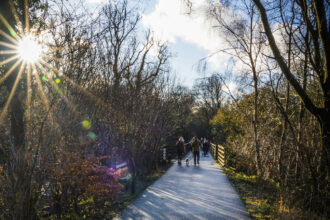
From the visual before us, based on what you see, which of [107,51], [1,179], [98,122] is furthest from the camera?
[107,51]

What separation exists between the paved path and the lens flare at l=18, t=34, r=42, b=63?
425cm

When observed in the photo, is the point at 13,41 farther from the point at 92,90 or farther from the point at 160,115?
the point at 160,115

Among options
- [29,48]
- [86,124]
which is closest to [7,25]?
[29,48]

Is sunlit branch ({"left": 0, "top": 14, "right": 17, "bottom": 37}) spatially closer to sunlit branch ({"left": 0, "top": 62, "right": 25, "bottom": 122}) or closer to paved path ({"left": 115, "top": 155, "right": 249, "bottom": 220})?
sunlit branch ({"left": 0, "top": 62, "right": 25, "bottom": 122})

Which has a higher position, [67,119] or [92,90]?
[92,90]

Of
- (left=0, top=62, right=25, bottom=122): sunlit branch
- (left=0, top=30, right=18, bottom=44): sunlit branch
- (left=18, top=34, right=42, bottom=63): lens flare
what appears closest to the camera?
(left=0, top=62, right=25, bottom=122): sunlit branch

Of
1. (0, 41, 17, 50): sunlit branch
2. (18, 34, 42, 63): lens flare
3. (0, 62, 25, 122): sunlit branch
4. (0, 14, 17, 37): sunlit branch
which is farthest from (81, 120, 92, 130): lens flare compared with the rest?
(0, 14, 17, 37): sunlit branch

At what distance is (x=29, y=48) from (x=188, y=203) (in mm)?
5630

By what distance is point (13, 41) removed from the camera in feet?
20.0

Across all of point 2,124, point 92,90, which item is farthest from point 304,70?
point 2,124

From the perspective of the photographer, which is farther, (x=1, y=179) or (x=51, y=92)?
(x=51, y=92)

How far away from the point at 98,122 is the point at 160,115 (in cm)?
808

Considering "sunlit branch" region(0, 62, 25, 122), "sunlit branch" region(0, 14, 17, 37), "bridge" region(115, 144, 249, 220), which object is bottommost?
"bridge" region(115, 144, 249, 220)

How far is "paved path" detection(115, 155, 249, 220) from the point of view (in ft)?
21.4
